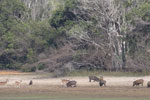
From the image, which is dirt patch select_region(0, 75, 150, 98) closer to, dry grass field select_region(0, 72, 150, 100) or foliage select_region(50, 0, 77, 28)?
dry grass field select_region(0, 72, 150, 100)

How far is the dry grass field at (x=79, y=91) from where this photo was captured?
20688 mm

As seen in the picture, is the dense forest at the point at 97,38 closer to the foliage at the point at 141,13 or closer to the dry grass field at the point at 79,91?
the foliage at the point at 141,13

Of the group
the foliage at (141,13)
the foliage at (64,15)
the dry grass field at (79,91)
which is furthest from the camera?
the foliage at (64,15)

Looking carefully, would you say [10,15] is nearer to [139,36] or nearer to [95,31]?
[95,31]

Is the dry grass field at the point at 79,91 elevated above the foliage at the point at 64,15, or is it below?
below

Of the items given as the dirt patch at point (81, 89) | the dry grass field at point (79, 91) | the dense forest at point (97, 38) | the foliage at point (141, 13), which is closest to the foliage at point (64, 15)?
the dense forest at point (97, 38)

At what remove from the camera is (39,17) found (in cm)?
5184

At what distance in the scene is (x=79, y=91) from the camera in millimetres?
23031

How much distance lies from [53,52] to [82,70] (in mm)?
3665

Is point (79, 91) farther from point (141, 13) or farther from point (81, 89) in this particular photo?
point (141, 13)

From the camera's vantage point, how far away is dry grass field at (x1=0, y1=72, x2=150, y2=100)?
67.9 ft

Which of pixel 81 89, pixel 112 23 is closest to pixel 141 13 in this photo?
pixel 112 23

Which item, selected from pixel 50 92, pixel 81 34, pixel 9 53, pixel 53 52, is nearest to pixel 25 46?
pixel 9 53

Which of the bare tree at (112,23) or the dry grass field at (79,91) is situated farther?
the bare tree at (112,23)
